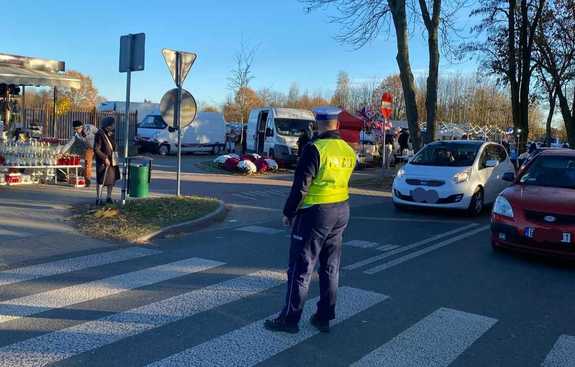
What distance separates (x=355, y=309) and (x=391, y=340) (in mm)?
809

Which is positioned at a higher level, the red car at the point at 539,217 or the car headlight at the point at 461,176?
the car headlight at the point at 461,176

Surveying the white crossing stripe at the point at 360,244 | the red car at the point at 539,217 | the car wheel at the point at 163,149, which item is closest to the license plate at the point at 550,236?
the red car at the point at 539,217

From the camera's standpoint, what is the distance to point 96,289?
19.7ft

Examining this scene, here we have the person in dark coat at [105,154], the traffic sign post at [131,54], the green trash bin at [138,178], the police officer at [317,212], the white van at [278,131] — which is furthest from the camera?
the white van at [278,131]

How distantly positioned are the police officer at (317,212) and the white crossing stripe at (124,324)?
1028 millimetres

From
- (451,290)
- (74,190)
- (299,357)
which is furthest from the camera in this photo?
(74,190)

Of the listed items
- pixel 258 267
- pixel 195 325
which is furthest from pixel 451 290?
pixel 195 325

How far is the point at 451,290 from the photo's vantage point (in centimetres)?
639

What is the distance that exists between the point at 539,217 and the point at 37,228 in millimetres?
7357

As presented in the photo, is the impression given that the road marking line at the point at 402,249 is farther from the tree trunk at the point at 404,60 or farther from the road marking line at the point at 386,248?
the tree trunk at the point at 404,60

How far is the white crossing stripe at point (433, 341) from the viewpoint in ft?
14.3

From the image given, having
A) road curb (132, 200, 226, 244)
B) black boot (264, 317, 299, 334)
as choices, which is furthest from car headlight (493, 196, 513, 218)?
road curb (132, 200, 226, 244)

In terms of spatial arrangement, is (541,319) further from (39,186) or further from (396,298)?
(39,186)

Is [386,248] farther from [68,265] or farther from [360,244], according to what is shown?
[68,265]
